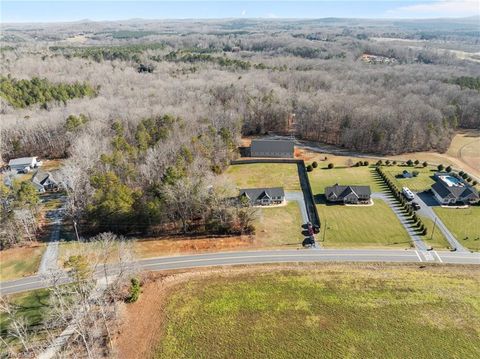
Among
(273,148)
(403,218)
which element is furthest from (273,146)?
(403,218)

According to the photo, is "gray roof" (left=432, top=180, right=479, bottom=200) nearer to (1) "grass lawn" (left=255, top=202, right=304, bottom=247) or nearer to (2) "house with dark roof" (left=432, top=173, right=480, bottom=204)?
(2) "house with dark roof" (left=432, top=173, right=480, bottom=204)

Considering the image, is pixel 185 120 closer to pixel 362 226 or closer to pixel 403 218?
pixel 362 226

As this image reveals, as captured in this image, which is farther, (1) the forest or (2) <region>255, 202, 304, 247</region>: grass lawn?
(1) the forest

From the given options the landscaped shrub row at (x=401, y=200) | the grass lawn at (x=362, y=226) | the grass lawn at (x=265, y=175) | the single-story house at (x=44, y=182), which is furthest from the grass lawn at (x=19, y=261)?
the landscaped shrub row at (x=401, y=200)

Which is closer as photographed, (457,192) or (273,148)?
(457,192)

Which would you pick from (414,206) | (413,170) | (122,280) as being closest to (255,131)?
(413,170)

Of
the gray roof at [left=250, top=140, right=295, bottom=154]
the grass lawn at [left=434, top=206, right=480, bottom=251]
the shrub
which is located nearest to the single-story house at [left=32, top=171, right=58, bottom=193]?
the shrub
